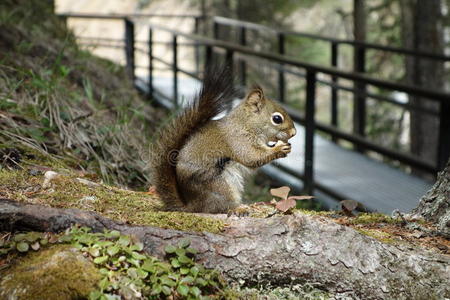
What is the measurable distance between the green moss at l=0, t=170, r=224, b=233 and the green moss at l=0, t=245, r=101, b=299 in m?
0.34

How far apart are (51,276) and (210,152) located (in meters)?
0.96

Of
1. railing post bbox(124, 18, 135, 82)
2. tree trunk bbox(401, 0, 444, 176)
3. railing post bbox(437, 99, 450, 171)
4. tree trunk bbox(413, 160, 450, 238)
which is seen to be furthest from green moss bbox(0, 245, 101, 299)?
tree trunk bbox(401, 0, 444, 176)

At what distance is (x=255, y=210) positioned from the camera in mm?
2699

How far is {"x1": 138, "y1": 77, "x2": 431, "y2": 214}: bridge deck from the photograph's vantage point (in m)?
5.28

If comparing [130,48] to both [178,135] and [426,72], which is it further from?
[178,135]

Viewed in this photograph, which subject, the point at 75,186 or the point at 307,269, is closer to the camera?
the point at 307,269

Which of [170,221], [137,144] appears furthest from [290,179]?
[170,221]

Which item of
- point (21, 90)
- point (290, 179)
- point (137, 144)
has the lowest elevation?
point (290, 179)

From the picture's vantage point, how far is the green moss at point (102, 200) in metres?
2.32

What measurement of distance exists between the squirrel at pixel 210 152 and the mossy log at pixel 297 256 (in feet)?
1.38

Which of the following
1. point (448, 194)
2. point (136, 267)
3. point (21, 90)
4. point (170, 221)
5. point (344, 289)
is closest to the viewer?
point (136, 267)

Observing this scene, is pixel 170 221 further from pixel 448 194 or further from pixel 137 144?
pixel 137 144

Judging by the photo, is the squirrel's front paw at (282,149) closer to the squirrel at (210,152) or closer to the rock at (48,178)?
the squirrel at (210,152)

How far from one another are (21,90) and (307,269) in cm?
284
